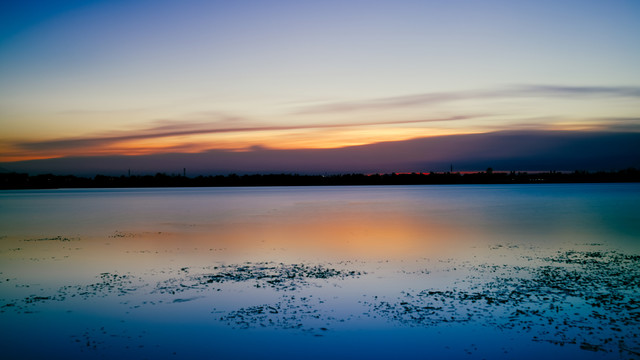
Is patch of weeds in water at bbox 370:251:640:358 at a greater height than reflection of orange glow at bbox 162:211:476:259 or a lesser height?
greater

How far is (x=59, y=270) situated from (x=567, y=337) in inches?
653

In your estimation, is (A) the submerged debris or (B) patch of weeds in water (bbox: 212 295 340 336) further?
(A) the submerged debris

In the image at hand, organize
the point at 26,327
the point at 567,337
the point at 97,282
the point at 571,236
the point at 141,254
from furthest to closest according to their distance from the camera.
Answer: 1. the point at 571,236
2. the point at 141,254
3. the point at 97,282
4. the point at 26,327
5. the point at 567,337

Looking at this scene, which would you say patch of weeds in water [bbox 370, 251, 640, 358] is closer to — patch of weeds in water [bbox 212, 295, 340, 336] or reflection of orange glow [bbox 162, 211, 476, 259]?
patch of weeds in water [bbox 212, 295, 340, 336]

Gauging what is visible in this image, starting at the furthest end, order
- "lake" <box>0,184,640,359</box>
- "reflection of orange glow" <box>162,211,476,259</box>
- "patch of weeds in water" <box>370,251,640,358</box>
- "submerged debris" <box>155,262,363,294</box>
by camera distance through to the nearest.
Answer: "reflection of orange glow" <box>162,211,476,259</box> → "submerged debris" <box>155,262,363,294</box> → "patch of weeds in water" <box>370,251,640,358</box> → "lake" <box>0,184,640,359</box>

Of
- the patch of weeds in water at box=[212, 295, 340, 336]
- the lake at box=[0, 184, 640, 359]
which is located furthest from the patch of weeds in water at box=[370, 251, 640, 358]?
the patch of weeds in water at box=[212, 295, 340, 336]

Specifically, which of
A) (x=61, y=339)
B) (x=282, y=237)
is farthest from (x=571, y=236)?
(x=61, y=339)

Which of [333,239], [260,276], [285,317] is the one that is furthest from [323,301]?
[333,239]

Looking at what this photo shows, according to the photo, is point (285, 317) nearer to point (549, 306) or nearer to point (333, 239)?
point (549, 306)

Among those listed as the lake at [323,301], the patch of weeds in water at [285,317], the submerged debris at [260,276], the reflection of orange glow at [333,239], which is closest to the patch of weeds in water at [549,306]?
the lake at [323,301]

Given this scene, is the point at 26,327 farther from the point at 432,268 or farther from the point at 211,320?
the point at 432,268

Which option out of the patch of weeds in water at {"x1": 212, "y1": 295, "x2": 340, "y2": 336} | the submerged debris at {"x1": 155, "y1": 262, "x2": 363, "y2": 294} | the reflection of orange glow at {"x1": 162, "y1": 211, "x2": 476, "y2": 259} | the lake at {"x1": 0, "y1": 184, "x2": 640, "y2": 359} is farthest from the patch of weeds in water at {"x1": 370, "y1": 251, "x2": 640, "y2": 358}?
the reflection of orange glow at {"x1": 162, "y1": 211, "x2": 476, "y2": 259}

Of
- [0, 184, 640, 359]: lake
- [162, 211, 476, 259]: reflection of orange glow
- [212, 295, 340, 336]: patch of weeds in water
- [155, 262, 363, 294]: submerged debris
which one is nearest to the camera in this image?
[0, 184, 640, 359]: lake

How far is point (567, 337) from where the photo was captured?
962 centimetres
